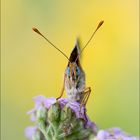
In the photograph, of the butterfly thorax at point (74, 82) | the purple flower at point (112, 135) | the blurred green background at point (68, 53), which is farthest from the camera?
the blurred green background at point (68, 53)

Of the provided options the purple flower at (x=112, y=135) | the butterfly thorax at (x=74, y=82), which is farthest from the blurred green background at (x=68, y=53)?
the purple flower at (x=112, y=135)

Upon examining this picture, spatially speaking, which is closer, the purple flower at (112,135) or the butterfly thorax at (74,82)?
the purple flower at (112,135)

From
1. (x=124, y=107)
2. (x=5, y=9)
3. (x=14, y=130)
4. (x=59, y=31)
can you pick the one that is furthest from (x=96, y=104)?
(x=5, y=9)

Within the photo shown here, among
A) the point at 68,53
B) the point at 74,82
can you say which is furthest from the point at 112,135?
the point at 68,53

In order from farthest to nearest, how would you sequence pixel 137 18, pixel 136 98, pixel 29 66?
pixel 137 18 < pixel 29 66 < pixel 136 98

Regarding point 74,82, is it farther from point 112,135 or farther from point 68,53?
point 68,53

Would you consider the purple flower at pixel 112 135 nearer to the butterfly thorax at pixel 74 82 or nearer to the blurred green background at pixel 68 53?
the butterfly thorax at pixel 74 82

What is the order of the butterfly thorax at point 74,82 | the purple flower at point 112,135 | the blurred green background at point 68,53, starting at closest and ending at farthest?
the purple flower at point 112,135 → the butterfly thorax at point 74,82 → the blurred green background at point 68,53

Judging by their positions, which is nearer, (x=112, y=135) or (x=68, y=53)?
(x=112, y=135)

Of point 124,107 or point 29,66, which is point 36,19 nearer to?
point 29,66
